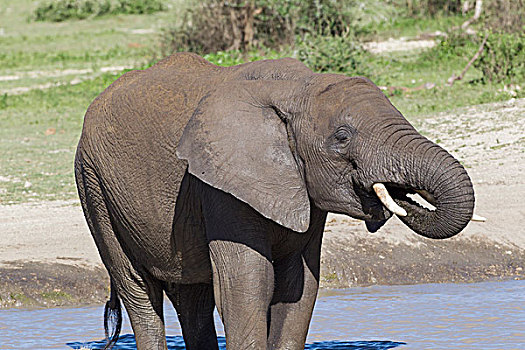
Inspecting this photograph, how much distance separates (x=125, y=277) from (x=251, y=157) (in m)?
1.42

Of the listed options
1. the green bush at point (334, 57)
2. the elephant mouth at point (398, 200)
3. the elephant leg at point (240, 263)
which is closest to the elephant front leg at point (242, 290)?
the elephant leg at point (240, 263)

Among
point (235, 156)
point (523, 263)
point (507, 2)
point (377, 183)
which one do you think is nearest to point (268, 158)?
point (235, 156)

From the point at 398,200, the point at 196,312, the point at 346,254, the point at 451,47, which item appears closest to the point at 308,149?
the point at 398,200

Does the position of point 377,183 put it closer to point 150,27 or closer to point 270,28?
point 270,28

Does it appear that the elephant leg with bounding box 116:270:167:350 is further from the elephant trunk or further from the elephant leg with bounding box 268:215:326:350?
the elephant trunk

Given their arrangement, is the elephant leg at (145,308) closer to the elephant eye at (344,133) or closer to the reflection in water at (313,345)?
the reflection in water at (313,345)

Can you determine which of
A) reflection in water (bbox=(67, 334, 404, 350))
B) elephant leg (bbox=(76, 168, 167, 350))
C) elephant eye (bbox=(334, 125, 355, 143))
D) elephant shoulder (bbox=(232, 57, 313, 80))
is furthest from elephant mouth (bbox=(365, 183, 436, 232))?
reflection in water (bbox=(67, 334, 404, 350))

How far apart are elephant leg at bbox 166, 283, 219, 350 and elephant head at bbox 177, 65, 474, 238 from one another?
1.39m

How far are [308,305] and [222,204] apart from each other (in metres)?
0.76

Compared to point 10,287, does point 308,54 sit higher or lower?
lower

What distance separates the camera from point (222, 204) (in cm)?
408

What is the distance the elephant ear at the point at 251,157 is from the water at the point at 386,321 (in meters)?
2.20

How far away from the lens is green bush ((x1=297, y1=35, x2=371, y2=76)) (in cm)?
1555

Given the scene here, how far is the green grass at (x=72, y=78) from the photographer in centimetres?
1133
